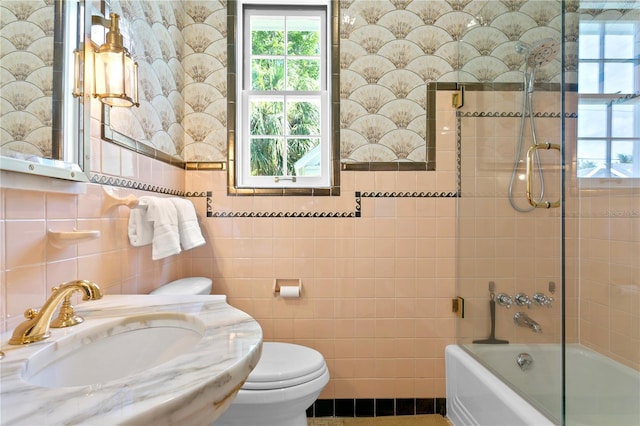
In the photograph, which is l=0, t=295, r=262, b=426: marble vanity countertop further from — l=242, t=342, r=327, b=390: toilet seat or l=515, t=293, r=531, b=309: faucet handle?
l=515, t=293, r=531, b=309: faucet handle

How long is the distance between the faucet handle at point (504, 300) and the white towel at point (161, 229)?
151cm

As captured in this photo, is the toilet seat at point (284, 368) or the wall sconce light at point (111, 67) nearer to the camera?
the wall sconce light at point (111, 67)

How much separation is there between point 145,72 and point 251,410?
147cm

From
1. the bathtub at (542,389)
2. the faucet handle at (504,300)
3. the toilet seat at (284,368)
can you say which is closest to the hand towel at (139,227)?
the toilet seat at (284,368)

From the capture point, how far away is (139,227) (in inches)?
48.3

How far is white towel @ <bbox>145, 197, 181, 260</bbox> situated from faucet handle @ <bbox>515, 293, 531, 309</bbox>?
5.08ft

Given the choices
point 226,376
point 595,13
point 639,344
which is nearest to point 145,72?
point 226,376

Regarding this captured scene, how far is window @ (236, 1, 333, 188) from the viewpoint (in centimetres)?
187

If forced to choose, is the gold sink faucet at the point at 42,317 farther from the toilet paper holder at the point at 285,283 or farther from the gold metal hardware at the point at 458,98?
the gold metal hardware at the point at 458,98

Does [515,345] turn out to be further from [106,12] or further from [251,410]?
[106,12]

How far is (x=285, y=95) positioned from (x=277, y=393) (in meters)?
1.55

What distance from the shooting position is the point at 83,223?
0.98 m

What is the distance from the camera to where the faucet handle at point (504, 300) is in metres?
1.52

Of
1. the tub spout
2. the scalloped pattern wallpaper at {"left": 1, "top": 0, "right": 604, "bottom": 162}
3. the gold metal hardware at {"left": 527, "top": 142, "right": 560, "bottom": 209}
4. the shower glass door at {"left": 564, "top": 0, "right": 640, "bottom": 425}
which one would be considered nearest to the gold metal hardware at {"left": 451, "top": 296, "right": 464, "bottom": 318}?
the tub spout
